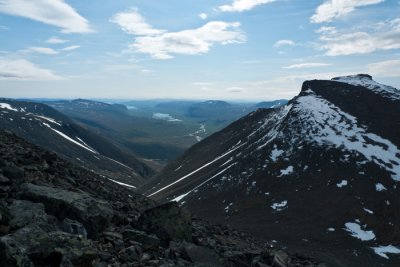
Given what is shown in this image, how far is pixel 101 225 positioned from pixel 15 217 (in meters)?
3.99

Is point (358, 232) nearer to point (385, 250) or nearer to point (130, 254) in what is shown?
point (385, 250)

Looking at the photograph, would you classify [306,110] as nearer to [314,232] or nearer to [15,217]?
[314,232]

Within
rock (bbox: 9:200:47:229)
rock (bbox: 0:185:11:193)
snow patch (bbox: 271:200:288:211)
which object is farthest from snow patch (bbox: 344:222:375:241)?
rock (bbox: 9:200:47:229)

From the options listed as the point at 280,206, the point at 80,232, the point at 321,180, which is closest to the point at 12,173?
the point at 80,232

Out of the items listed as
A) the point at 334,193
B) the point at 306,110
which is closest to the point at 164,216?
the point at 334,193

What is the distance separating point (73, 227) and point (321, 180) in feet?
300

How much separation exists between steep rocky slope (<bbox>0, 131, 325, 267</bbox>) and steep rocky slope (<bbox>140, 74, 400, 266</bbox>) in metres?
47.2

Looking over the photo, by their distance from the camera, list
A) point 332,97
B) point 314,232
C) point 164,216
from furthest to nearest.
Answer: point 332,97 → point 314,232 → point 164,216

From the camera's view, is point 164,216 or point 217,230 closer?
point 164,216

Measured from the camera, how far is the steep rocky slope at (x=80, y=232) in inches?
422

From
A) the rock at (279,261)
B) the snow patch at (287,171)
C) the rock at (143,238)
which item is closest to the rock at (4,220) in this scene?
the rock at (143,238)

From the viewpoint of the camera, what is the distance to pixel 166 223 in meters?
18.8

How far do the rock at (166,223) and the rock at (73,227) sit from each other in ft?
14.2

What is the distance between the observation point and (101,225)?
16.1 meters
